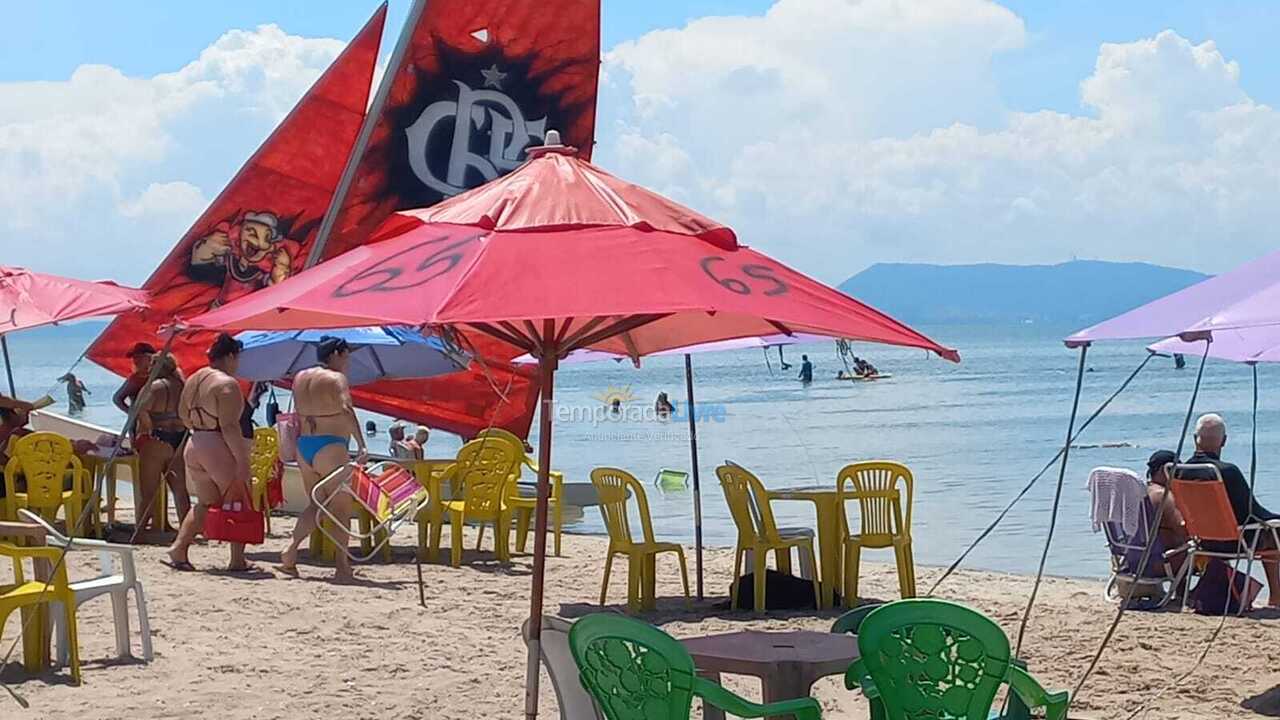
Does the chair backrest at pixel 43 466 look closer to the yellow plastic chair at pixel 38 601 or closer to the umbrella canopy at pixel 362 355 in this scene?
the umbrella canopy at pixel 362 355

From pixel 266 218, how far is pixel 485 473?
242 inches

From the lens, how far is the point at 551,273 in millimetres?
4039

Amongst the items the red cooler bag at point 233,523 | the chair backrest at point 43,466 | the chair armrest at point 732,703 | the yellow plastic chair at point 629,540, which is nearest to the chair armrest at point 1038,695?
the chair armrest at point 732,703

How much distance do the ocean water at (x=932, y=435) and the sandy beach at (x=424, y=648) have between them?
368 cm

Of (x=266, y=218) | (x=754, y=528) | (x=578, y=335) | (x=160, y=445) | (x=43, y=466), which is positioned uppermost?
(x=266, y=218)

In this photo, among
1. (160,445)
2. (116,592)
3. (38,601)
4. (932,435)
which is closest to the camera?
(38,601)

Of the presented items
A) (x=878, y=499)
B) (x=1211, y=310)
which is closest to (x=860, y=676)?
(x=1211, y=310)

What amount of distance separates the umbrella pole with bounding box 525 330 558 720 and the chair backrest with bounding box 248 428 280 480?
6721mm

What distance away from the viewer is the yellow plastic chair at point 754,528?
26.4ft

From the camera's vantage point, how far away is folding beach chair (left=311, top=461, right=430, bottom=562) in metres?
8.95

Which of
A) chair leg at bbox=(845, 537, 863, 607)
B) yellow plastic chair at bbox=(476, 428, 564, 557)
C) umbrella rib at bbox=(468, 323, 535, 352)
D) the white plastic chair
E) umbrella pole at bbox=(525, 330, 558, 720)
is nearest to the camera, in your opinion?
umbrella pole at bbox=(525, 330, 558, 720)

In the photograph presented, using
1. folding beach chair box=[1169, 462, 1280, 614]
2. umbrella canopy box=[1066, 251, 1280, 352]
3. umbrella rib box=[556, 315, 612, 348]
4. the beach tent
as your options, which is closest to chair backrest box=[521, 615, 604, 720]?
the beach tent

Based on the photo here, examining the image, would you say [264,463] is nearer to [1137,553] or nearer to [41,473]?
[41,473]

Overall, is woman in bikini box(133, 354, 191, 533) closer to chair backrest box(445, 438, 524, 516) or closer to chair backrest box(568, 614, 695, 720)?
chair backrest box(445, 438, 524, 516)
